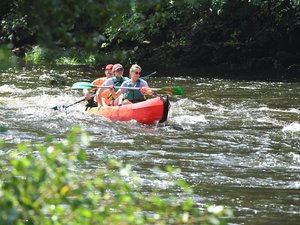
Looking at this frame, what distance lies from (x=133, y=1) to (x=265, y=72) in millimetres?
18221

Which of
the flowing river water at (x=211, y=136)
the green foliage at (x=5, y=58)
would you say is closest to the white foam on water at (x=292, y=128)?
the flowing river water at (x=211, y=136)

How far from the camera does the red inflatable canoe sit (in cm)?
1170

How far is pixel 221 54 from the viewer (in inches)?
891

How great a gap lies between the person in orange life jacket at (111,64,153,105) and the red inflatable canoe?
1.23 ft

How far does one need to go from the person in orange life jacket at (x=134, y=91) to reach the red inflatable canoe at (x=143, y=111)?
0.37 meters

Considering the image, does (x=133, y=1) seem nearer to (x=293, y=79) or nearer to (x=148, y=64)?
(x=293, y=79)

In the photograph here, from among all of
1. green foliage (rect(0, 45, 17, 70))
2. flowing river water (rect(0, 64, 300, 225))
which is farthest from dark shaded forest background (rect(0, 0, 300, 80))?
green foliage (rect(0, 45, 17, 70))

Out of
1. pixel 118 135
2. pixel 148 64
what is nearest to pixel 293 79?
pixel 148 64

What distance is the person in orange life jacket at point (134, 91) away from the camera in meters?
12.3

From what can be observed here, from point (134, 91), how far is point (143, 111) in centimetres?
82

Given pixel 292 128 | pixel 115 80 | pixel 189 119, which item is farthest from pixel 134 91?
pixel 292 128

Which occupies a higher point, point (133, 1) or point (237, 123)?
point (133, 1)

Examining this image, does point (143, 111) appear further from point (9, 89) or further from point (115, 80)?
point (9, 89)

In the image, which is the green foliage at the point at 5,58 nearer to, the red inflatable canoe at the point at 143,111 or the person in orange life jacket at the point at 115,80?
the red inflatable canoe at the point at 143,111
